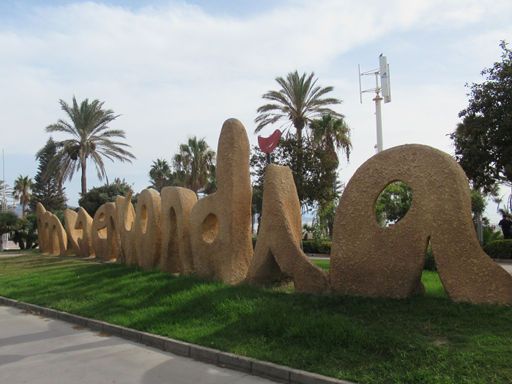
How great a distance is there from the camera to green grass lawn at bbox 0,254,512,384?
5.54 m

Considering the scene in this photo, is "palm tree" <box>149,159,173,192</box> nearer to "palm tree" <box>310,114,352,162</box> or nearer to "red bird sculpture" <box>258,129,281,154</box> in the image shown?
"palm tree" <box>310,114,352,162</box>

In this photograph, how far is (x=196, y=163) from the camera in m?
44.3

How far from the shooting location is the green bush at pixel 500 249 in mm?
20266

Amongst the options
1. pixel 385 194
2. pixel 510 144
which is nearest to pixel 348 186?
pixel 510 144

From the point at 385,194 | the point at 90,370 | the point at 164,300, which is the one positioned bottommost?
the point at 90,370

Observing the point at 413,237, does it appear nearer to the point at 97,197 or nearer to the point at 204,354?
the point at 204,354

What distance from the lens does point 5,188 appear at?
67.4m

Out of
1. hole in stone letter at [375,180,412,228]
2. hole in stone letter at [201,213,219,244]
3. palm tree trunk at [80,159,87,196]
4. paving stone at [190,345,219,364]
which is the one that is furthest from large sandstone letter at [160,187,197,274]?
palm tree trunk at [80,159,87,196]

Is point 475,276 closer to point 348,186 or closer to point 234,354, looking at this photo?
point 348,186

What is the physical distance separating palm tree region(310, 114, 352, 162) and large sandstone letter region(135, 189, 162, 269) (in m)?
15.7

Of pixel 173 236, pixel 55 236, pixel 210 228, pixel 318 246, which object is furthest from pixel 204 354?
pixel 55 236

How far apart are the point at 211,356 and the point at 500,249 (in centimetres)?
1681

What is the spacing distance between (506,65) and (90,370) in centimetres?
1600

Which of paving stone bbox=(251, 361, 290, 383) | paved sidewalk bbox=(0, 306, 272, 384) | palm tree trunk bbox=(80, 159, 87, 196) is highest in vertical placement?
palm tree trunk bbox=(80, 159, 87, 196)
